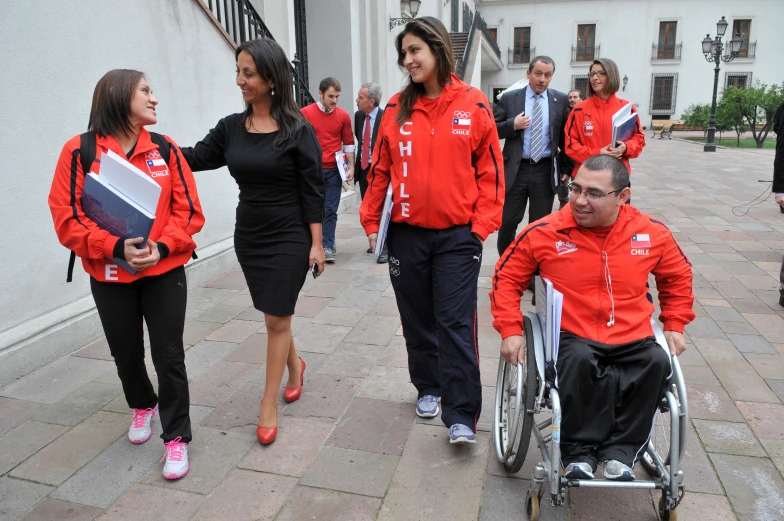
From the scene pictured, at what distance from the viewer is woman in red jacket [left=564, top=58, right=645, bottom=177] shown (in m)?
5.05

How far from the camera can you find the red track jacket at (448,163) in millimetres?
2906

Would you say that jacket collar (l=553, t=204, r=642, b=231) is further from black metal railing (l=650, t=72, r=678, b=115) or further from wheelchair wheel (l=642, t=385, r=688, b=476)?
black metal railing (l=650, t=72, r=678, b=115)

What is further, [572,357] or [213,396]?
[213,396]

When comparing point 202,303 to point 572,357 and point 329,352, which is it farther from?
point 572,357

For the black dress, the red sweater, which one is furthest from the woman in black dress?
the red sweater

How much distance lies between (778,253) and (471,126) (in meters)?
5.66

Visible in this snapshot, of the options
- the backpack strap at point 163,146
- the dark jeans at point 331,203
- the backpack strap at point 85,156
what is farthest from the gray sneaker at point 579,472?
the dark jeans at point 331,203

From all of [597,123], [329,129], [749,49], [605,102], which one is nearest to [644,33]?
[749,49]

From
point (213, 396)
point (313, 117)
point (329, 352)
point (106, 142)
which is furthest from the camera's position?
point (313, 117)

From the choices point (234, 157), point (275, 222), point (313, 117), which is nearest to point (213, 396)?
point (275, 222)

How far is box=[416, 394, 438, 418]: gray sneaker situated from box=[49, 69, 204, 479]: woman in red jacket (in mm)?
1161

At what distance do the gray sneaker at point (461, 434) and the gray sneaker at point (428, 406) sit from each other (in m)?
0.35

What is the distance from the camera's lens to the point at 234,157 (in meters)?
2.99

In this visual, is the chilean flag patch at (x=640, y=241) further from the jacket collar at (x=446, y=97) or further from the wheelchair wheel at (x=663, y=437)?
the jacket collar at (x=446, y=97)
